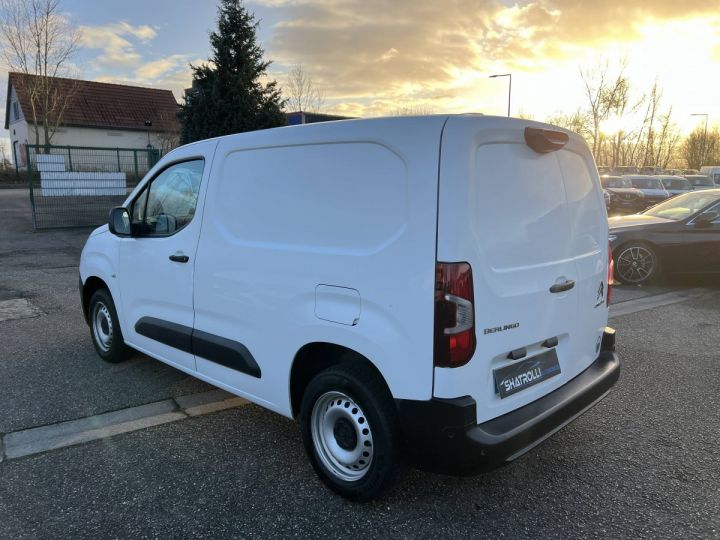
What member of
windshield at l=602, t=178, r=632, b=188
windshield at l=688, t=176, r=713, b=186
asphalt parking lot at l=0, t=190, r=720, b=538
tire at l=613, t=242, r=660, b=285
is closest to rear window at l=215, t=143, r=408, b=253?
asphalt parking lot at l=0, t=190, r=720, b=538

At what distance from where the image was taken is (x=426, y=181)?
2393mm

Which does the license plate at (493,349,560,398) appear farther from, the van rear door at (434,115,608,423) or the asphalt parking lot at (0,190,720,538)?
the asphalt parking lot at (0,190,720,538)

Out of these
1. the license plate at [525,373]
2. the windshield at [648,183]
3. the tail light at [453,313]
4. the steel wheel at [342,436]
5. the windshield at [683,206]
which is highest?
the windshield at [648,183]

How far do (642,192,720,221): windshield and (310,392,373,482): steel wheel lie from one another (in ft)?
25.4

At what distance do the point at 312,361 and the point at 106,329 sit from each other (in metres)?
2.84

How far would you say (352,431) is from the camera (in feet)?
9.20

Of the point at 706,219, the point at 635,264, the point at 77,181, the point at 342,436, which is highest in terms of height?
the point at 77,181

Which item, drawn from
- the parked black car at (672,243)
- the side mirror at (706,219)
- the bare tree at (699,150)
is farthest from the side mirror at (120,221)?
the bare tree at (699,150)

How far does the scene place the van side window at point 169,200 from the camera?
3695 mm

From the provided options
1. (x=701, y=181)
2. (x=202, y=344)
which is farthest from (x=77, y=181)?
(x=701, y=181)

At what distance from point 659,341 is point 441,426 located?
433cm

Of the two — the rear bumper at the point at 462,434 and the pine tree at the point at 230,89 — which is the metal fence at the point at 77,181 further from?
the rear bumper at the point at 462,434

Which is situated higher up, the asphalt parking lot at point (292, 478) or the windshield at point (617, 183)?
the windshield at point (617, 183)

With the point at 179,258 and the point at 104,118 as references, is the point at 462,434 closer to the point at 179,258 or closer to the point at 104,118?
→ the point at 179,258
